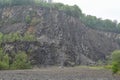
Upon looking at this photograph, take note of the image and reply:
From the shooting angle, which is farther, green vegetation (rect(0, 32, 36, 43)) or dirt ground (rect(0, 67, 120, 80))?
green vegetation (rect(0, 32, 36, 43))

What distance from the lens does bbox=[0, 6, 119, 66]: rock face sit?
14188 cm

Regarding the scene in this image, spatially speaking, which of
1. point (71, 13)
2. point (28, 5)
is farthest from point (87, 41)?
point (28, 5)

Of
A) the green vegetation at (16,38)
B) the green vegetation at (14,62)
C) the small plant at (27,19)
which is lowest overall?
the green vegetation at (14,62)

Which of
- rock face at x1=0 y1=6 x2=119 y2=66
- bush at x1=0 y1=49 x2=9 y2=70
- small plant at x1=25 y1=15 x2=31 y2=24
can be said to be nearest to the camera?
bush at x1=0 y1=49 x2=9 y2=70

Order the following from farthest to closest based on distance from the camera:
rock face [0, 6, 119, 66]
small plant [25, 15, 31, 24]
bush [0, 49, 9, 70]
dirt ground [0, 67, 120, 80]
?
small plant [25, 15, 31, 24] → rock face [0, 6, 119, 66] → bush [0, 49, 9, 70] → dirt ground [0, 67, 120, 80]

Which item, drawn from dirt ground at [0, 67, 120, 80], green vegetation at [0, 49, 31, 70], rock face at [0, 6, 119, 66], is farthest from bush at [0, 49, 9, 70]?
dirt ground at [0, 67, 120, 80]

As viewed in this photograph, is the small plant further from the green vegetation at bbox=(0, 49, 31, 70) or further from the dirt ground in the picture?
the dirt ground

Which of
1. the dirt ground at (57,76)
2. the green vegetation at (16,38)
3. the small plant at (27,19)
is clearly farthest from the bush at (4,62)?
the small plant at (27,19)

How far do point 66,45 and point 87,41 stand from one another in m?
17.2

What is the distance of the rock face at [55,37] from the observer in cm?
14188

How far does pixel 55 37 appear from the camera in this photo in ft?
505

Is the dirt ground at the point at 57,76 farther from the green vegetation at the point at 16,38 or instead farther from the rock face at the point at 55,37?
the green vegetation at the point at 16,38

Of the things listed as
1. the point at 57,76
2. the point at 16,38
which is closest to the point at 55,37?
the point at 16,38

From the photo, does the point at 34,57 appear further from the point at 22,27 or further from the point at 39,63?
the point at 22,27
